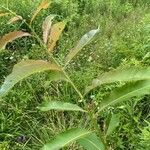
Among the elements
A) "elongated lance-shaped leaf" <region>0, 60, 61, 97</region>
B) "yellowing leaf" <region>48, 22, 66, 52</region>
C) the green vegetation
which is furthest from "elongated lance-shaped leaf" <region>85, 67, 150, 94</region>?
"yellowing leaf" <region>48, 22, 66, 52</region>

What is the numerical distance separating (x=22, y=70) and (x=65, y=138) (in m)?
0.28

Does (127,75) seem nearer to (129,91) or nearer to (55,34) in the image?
(129,91)

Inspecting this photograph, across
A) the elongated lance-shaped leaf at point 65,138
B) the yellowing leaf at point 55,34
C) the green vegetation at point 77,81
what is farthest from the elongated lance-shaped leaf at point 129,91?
the yellowing leaf at point 55,34

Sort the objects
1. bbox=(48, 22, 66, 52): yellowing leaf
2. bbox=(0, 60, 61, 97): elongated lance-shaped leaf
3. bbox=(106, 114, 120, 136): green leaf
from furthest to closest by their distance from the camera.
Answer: bbox=(106, 114, 120, 136): green leaf
bbox=(48, 22, 66, 52): yellowing leaf
bbox=(0, 60, 61, 97): elongated lance-shaped leaf

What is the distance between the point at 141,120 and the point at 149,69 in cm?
232

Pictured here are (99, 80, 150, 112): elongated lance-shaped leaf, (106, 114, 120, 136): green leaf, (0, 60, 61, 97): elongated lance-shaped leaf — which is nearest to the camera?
(0, 60, 61, 97): elongated lance-shaped leaf

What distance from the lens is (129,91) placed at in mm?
1464

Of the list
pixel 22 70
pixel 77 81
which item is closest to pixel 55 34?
pixel 22 70

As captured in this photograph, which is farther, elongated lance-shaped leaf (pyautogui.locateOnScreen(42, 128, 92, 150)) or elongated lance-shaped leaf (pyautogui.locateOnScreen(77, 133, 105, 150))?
elongated lance-shaped leaf (pyautogui.locateOnScreen(77, 133, 105, 150))

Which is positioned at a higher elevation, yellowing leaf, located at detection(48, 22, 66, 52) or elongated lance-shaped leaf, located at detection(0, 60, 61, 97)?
elongated lance-shaped leaf, located at detection(0, 60, 61, 97)

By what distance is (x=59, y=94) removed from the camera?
4047 mm

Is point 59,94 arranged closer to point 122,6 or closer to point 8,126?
point 8,126

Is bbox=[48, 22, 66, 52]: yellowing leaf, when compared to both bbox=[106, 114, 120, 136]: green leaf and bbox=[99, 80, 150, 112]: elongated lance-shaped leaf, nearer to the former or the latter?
bbox=[99, 80, 150, 112]: elongated lance-shaped leaf

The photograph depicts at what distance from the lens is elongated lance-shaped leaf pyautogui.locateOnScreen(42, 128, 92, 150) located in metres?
1.42
